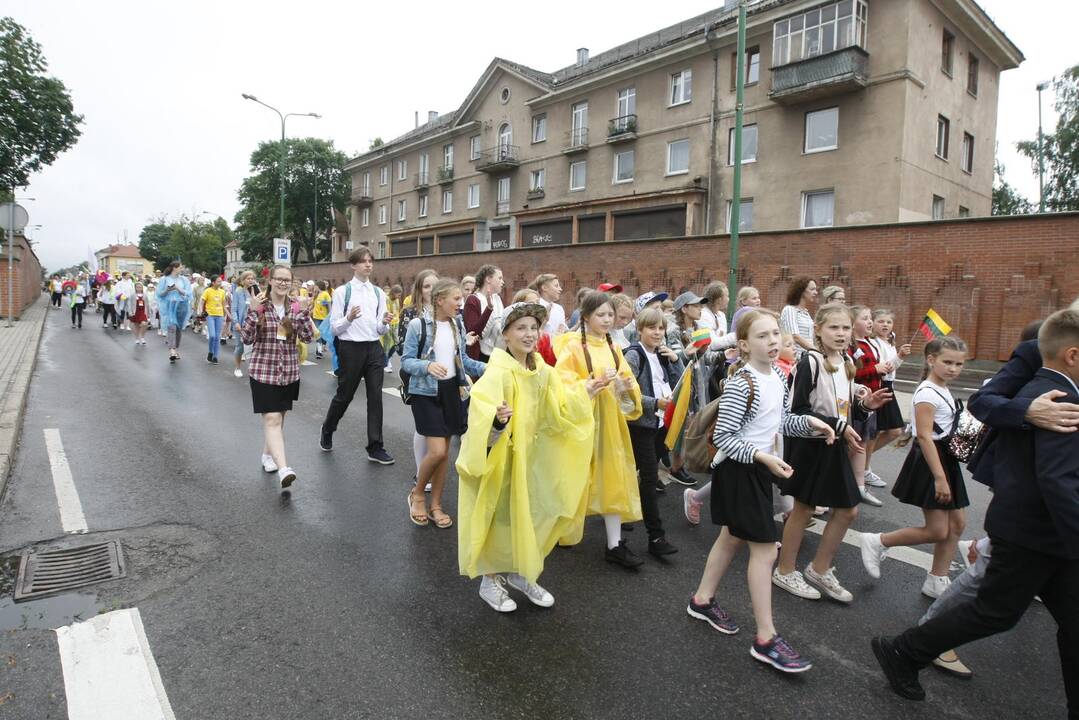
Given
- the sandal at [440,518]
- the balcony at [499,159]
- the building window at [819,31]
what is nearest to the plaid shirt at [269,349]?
the sandal at [440,518]

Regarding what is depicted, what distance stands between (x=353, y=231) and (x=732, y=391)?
56.2m

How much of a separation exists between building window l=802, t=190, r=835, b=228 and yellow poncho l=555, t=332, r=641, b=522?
23604 millimetres

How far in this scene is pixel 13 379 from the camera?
10.2 metres

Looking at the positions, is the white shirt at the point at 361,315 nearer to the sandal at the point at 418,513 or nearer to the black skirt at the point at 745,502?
the sandal at the point at 418,513

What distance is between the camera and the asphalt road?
276cm

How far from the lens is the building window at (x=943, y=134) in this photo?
25.7 m

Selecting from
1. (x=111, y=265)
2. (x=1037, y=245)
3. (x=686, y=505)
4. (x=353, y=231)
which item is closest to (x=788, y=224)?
(x=1037, y=245)

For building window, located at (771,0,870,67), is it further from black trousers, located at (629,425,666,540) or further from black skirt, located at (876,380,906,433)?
black trousers, located at (629,425,666,540)

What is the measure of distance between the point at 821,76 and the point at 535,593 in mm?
25919

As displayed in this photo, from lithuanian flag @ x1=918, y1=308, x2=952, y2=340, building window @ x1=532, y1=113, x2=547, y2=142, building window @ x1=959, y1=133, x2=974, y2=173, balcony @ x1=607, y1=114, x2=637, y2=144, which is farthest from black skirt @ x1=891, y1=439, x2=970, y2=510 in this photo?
building window @ x1=532, y1=113, x2=547, y2=142

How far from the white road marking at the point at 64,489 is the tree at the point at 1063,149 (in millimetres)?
42785

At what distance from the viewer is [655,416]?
14.4 feet

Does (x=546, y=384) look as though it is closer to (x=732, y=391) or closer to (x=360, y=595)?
(x=732, y=391)

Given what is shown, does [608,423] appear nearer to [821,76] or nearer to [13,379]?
[13,379]
